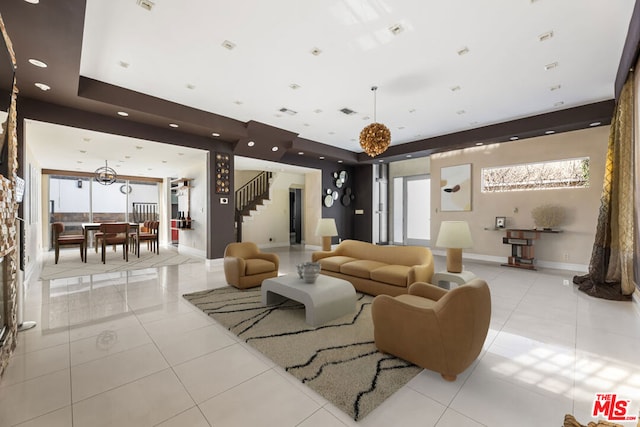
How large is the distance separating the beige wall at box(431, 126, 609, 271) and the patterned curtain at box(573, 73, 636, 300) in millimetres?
1345

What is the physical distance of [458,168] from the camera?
24.9ft

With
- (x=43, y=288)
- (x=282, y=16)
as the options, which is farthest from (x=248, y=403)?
(x=43, y=288)

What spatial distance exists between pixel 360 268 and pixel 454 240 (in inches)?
55.0

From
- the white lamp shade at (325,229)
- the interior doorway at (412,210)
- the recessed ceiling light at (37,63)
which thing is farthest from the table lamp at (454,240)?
the interior doorway at (412,210)

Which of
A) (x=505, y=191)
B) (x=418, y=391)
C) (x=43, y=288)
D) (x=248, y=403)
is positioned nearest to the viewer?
(x=248, y=403)

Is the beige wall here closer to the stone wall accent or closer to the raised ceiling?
the raised ceiling

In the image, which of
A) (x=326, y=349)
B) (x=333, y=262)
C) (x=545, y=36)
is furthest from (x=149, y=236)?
(x=545, y=36)

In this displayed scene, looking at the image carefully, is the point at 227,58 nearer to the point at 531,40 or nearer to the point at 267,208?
the point at 531,40

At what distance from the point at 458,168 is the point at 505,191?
1311mm

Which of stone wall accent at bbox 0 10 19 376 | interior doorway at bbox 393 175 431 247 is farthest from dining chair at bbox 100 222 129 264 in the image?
interior doorway at bbox 393 175 431 247

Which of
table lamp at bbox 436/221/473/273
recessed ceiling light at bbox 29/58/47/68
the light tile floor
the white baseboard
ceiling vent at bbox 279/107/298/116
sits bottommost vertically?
the light tile floor

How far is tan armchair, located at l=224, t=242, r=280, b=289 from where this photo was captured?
433 cm

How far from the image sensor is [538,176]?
633 centimetres

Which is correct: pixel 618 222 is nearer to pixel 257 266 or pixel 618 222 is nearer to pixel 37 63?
pixel 257 266
